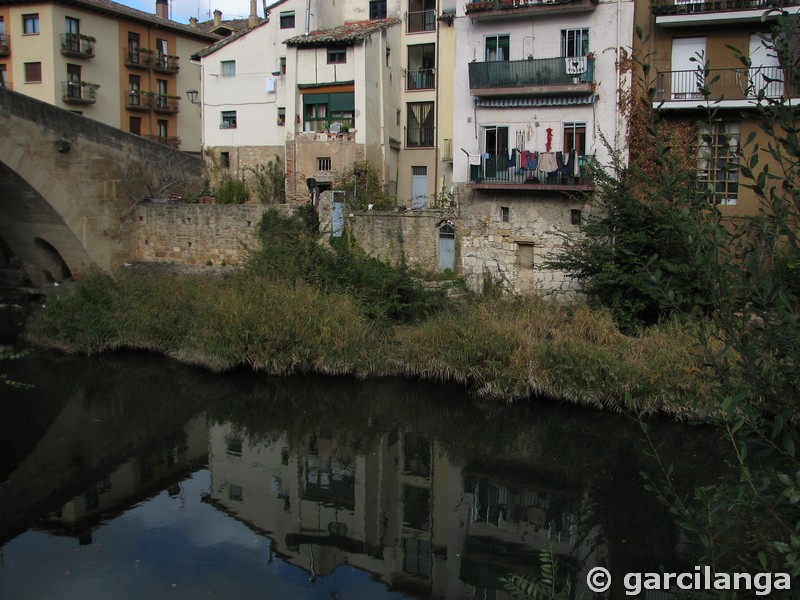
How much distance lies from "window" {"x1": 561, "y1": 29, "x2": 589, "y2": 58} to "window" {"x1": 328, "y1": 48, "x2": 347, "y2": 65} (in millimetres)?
7030

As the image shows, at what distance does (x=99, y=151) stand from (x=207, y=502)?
14.0m

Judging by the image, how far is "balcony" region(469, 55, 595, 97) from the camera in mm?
17547

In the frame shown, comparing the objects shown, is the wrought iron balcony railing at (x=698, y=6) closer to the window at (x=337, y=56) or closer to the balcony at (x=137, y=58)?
the window at (x=337, y=56)

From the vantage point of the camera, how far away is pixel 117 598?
8.46 meters

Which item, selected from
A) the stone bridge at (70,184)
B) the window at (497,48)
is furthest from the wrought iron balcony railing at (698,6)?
the stone bridge at (70,184)

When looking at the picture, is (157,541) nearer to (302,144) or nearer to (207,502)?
(207,502)

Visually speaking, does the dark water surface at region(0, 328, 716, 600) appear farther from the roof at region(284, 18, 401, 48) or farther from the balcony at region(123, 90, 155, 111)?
the balcony at region(123, 90, 155, 111)

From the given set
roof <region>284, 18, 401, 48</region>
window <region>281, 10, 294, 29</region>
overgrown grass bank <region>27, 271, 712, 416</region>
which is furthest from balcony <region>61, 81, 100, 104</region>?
overgrown grass bank <region>27, 271, 712, 416</region>

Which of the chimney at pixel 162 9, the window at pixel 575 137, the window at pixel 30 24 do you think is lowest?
the window at pixel 575 137

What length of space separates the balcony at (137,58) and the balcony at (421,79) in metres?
11.8

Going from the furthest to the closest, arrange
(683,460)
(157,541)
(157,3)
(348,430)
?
1. (157,3)
2. (348,430)
3. (683,460)
4. (157,541)

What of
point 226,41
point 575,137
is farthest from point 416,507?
point 226,41

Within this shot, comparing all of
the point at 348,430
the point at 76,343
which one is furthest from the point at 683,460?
the point at 76,343

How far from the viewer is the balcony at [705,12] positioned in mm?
16109
